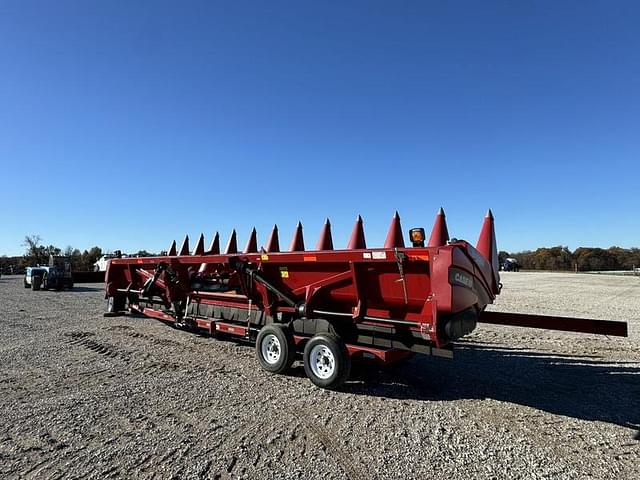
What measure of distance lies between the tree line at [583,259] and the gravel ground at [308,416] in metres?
65.2

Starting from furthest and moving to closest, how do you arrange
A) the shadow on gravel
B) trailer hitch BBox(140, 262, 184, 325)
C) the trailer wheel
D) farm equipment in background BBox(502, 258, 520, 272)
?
farm equipment in background BBox(502, 258, 520, 272)
trailer hitch BBox(140, 262, 184, 325)
the trailer wheel
the shadow on gravel

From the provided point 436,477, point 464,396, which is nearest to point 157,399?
point 436,477

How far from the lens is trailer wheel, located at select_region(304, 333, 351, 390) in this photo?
17.3ft

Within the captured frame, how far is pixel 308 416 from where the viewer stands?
14.7 ft

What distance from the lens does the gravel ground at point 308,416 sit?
11.3 ft

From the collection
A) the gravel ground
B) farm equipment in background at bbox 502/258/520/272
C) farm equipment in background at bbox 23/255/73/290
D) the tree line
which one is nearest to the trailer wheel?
the gravel ground

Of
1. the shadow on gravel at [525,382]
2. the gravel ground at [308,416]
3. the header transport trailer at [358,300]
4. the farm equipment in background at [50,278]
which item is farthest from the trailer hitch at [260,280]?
the farm equipment in background at [50,278]

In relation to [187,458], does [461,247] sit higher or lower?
higher

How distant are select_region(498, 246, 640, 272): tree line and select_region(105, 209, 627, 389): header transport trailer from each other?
214 ft

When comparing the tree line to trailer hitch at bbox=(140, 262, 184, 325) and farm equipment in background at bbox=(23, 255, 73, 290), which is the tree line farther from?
trailer hitch at bbox=(140, 262, 184, 325)

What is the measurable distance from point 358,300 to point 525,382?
8.93ft

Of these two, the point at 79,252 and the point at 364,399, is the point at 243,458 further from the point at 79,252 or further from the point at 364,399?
the point at 79,252

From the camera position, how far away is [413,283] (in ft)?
17.2

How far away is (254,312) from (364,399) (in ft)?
9.32
